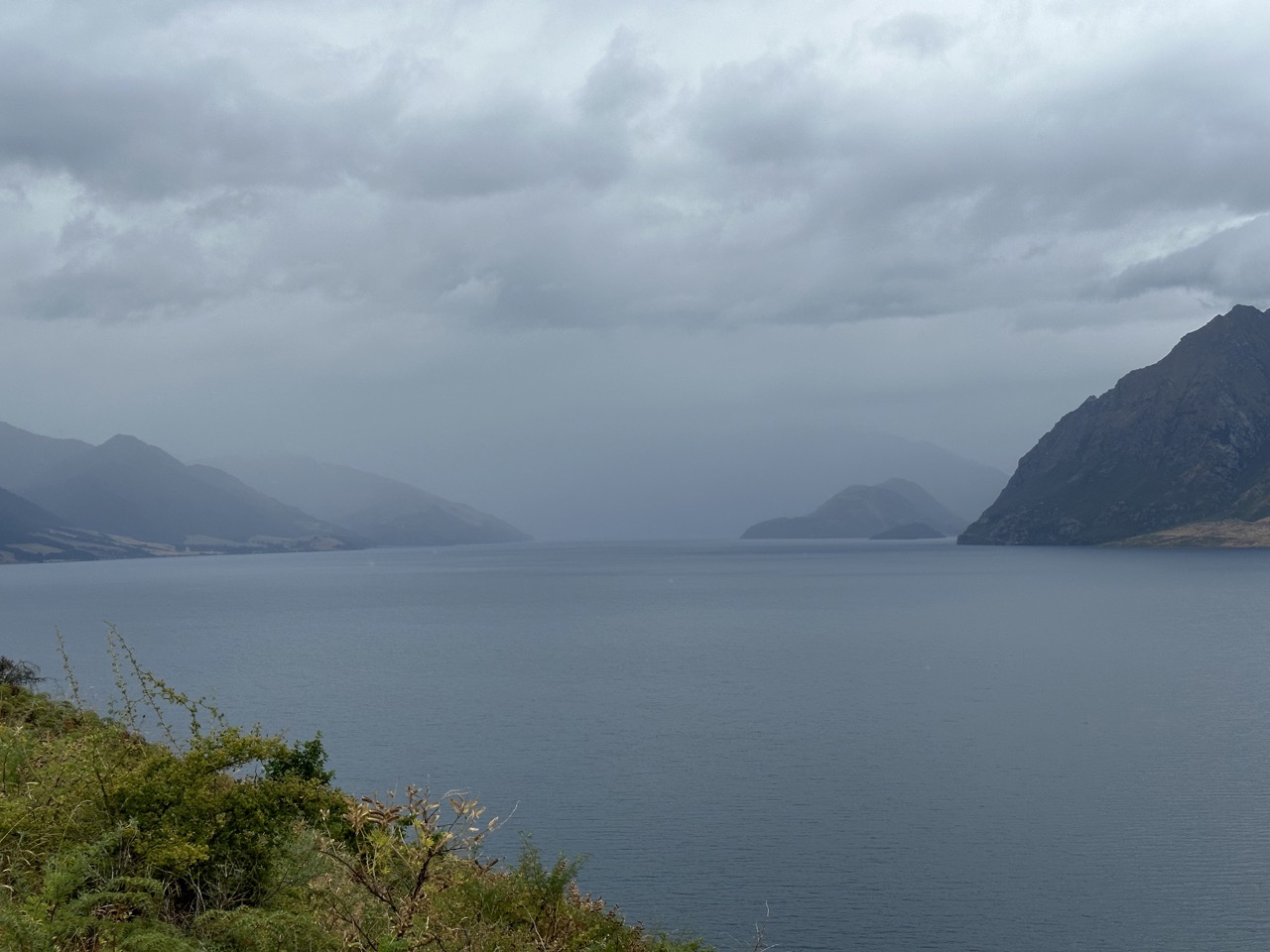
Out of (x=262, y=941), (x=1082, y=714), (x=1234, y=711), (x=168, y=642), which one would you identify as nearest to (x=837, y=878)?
(x=262, y=941)

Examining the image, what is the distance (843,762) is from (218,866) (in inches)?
2308

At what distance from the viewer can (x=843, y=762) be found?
67.8 metres

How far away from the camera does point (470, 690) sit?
10056 cm

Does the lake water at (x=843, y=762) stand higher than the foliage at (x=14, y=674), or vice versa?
the foliage at (x=14, y=674)

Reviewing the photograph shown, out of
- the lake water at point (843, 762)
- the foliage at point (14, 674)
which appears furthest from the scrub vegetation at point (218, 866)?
the foliage at point (14, 674)

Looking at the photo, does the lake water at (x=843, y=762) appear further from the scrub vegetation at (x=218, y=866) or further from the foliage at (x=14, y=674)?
the scrub vegetation at (x=218, y=866)

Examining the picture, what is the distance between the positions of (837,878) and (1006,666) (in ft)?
252

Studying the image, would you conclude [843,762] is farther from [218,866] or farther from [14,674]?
[218,866]

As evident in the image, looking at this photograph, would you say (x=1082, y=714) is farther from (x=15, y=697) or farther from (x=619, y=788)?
(x=15, y=697)

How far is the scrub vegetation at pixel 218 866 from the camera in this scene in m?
11.4

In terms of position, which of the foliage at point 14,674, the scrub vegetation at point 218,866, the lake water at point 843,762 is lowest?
the lake water at point 843,762

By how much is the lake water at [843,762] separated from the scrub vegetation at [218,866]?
21.9 m

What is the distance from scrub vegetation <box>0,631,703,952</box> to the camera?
1138cm

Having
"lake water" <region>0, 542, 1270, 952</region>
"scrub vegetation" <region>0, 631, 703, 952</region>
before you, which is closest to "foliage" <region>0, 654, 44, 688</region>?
"lake water" <region>0, 542, 1270, 952</region>
